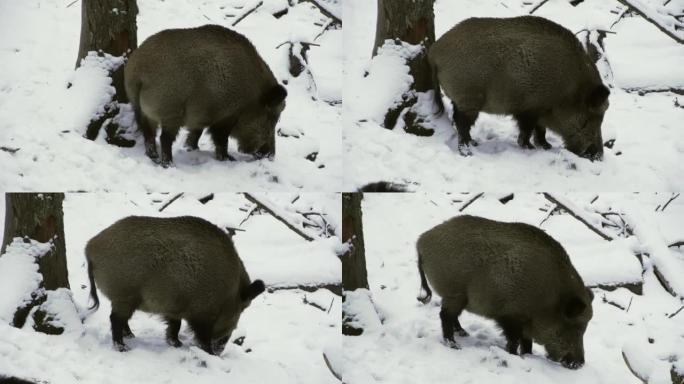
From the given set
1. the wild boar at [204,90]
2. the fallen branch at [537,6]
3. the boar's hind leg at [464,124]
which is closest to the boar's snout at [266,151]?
the wild boar at [204,90]

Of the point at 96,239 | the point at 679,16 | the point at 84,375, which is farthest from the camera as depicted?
the point at 679,16

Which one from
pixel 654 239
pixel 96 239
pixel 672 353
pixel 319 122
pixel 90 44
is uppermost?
pixel 90 44

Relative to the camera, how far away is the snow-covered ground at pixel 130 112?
584 centimetres

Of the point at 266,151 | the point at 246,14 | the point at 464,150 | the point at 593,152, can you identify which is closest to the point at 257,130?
the point at 266,151

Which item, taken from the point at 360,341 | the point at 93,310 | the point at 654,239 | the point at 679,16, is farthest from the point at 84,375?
the point at 679,16

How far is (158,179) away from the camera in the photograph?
599 centimetres

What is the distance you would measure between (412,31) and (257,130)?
1274mm

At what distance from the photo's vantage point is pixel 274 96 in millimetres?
6535

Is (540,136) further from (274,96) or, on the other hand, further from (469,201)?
(274,96)

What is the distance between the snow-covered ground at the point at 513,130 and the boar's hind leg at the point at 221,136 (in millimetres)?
879

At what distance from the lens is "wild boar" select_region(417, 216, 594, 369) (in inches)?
236

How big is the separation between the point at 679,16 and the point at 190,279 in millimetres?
4079

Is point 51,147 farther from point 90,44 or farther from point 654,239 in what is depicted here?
point 654,239

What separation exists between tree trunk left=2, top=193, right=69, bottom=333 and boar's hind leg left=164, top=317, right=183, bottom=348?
26.5 inches
